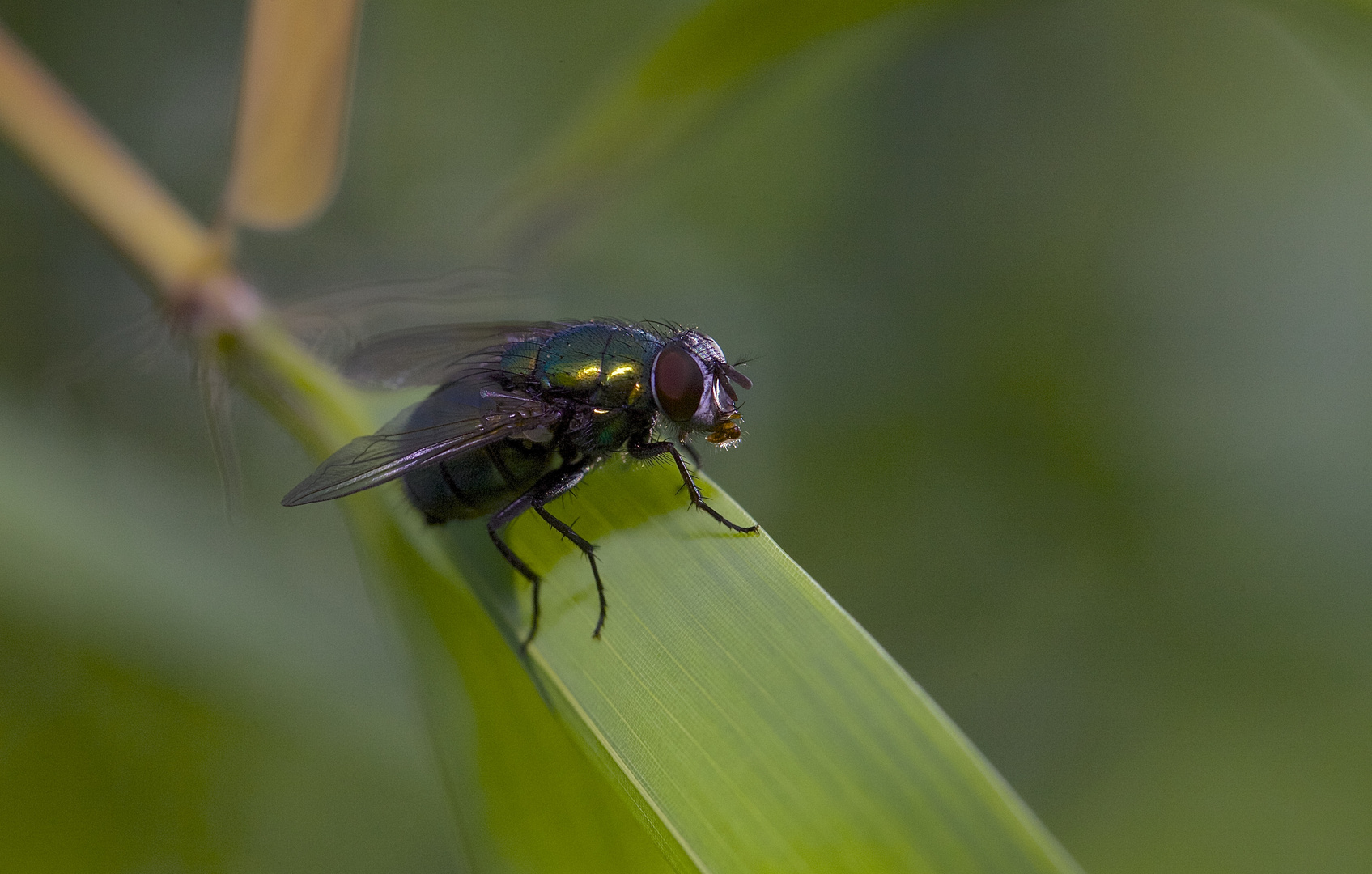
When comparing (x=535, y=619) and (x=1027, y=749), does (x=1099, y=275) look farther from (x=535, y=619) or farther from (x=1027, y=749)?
(x=535, y=619)

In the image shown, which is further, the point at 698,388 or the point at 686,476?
the point at 698,388

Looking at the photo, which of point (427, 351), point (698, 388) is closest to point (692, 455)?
point (698, 388)

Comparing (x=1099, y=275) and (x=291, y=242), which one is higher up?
(x=291, y=242)

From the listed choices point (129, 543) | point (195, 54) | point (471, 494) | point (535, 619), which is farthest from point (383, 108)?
point (535, 619)

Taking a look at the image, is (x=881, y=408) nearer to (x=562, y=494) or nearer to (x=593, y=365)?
(x=593, y=365)

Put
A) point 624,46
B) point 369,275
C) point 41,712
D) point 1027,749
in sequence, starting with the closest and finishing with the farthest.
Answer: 1. point 41,712
2. point 1027,749
3. point 369,275
4. point 624,46

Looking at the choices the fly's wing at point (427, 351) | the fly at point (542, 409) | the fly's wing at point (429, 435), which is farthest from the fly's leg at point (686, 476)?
the fly's wing at point (427, 351)
